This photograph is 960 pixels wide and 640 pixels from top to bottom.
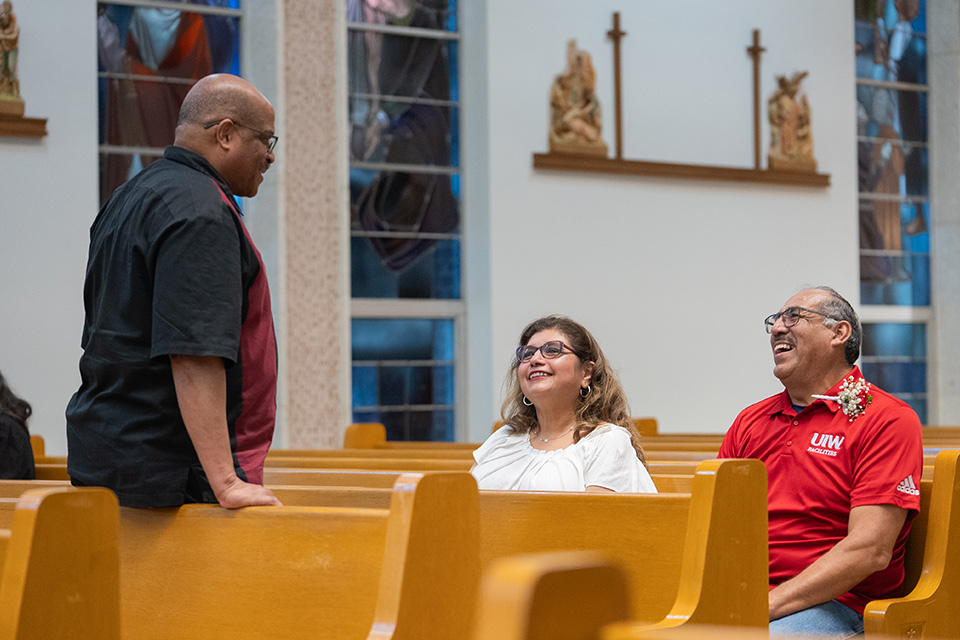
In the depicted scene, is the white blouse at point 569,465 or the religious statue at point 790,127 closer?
the white blouse at point 569,465

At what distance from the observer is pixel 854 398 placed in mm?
2867

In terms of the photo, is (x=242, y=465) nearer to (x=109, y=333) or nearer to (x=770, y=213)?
(x=109, y=333)

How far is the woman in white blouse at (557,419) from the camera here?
121 inches

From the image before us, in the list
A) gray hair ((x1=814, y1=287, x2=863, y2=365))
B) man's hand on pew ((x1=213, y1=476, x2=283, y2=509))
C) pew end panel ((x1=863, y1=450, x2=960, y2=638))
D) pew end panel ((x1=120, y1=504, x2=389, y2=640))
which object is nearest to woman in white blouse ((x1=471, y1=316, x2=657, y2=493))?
gray hair ((x1=814, y1=287, x2=863, y2=365))

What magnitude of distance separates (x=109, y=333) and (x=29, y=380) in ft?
17.6

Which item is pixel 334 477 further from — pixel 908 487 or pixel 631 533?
pixel 908 487

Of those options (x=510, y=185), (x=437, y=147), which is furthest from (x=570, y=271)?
(x=437, y=147)

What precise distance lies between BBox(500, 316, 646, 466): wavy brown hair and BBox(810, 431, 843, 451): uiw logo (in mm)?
484

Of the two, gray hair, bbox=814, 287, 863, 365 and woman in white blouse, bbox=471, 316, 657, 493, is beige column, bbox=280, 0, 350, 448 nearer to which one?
woman in white blouse, bbox=471, 316, 657, 493

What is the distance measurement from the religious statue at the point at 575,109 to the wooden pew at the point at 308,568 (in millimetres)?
6600

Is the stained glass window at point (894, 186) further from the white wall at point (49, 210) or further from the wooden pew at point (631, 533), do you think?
the wooden pew at point (631, 533)

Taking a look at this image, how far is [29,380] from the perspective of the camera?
6.96m

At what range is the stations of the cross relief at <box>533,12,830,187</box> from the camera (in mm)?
8219

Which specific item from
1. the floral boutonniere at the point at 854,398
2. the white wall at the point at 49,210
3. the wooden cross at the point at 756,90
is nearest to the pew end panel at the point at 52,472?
the floral boutonniere at the point at 854,398
